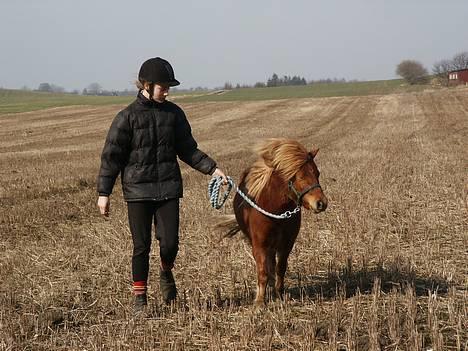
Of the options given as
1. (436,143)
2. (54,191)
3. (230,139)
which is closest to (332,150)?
(436,143)

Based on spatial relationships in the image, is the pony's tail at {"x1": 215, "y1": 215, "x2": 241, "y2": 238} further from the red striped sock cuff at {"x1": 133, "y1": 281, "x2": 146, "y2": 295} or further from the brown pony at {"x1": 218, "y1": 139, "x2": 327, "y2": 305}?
the red striped sock cuff at {"x1": 133, "y1": 281, "x2": 146, "y2": 295}

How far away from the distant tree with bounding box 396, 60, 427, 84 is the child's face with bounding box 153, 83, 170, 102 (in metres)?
80.1

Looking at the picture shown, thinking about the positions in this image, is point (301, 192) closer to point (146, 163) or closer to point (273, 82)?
point (146, 163)

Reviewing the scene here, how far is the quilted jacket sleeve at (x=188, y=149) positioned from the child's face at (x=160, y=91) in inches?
11.5

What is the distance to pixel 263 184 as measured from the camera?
5039 millimetres

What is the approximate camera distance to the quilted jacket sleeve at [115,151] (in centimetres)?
481

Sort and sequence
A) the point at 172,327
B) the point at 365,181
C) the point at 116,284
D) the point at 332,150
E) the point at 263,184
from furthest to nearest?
the point at 332,150, the point at 365,181, the point at 116,284, the point at 263,184, the point at 172,327

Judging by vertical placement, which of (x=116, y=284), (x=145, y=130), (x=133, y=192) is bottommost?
(x=116, y=284)

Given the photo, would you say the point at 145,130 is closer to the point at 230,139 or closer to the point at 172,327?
the point at 172,327

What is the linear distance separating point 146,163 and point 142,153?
10 cm

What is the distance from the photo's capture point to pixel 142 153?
4.87m

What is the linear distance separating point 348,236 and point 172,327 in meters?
3.40

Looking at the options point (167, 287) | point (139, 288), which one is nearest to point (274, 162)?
point (167, 287)

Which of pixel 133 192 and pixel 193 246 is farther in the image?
pixel 193 246
